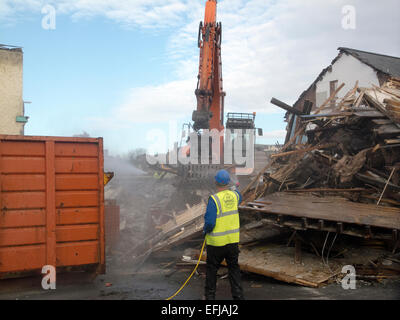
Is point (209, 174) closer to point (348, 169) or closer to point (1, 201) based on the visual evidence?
point (348, 169)

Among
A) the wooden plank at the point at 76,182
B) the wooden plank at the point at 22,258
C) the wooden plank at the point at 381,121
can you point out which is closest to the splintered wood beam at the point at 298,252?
the wooden plank at the point at 381,121

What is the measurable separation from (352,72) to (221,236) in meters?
18.7

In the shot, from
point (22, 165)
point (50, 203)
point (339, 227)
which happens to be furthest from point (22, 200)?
point (339, 227)

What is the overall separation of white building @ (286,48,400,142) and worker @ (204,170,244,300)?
1472cm

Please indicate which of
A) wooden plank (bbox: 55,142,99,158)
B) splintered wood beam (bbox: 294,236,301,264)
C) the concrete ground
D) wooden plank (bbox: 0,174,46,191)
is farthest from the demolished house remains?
wooden plank (bbox: 0,174,46,191)

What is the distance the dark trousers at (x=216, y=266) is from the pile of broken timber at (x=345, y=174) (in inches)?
65.4

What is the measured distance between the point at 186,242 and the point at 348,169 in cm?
404

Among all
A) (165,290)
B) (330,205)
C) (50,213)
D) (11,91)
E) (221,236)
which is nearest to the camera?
(221,236)

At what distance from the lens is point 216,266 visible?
4.62m

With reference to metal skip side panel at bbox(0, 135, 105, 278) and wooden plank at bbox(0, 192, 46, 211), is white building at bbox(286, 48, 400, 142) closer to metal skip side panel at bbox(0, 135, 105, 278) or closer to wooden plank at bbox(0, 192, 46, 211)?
metal skip side panel at bbox(0, 135, 105, 278)

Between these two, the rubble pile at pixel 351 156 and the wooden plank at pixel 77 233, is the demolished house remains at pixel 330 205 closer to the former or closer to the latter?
the rubble pile at pixel 351 156

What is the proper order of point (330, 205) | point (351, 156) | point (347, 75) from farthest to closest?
point (347, 75) → point (351, 156) → point (330, 205)

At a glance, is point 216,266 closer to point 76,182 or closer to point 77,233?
point 77,233
